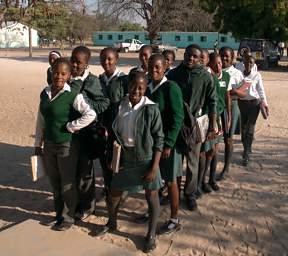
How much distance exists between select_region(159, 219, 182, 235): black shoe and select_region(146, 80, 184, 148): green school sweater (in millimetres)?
880

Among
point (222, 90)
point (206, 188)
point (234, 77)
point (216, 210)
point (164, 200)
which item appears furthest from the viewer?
point (234, 77)

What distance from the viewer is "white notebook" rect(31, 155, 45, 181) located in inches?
166

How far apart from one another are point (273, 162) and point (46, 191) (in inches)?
135

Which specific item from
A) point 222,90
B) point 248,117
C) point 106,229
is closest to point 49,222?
point 106,229

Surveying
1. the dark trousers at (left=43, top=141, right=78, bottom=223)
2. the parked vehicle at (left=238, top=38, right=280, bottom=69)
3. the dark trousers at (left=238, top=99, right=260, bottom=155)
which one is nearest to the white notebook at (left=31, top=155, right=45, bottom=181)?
the dark trousers at (left=43, top=141, right=78, bottom=223)

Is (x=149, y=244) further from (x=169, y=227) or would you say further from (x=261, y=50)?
(x=261, y=50)

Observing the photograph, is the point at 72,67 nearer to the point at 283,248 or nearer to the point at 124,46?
the point at 283,248

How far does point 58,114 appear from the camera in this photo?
4.00 meters

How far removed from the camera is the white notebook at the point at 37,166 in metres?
4.21

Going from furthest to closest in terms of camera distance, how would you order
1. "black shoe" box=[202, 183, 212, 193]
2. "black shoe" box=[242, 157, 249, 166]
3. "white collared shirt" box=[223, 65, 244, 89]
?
"black shoe" box=[242, 157, 249, 166]
"white collared shirt" box=[223, 65, 244, 89]
"black shoe" box=[202, 183, 212, 193]

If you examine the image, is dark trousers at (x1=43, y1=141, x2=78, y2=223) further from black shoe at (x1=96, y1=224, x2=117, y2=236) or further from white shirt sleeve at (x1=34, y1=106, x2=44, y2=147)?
black shoe at (x1=96, y1=224, x2=117, y2=236)

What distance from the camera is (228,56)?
5645mm

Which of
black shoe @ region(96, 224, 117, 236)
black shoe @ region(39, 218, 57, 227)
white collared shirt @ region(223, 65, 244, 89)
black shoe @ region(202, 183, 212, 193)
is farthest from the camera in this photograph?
white collared shirt @ region(223, 65, 244, 89)

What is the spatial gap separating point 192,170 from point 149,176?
93 centimetres
